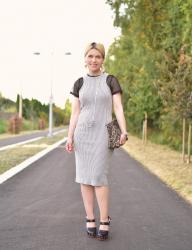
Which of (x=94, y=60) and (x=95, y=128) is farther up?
(x=94, y=60)

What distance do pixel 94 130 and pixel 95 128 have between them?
2 centimetres

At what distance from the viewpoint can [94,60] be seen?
193 inches

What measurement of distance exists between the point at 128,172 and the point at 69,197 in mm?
4316

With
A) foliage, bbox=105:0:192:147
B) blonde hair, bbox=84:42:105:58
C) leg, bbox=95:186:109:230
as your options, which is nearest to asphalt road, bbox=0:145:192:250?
leg, bbox=95:186:109:230

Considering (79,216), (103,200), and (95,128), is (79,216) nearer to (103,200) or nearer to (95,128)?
(103,200)

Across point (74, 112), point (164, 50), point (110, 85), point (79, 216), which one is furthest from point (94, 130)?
point (164, 50)

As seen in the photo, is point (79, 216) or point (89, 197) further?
point (79, 216)

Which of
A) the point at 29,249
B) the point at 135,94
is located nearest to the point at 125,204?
the point at 29,249

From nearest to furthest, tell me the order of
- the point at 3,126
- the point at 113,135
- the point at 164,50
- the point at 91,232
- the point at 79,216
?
the point at 113,135 < the point at 91,232 < the point at 79,216 < the point at 164,50 < the point at 3,126

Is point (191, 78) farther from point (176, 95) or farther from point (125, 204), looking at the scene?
point (125, 204)

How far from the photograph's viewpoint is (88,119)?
4891mm

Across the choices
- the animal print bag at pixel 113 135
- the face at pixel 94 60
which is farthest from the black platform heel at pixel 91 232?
the face at pixel 94 60

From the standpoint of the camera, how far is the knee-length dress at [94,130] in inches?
192

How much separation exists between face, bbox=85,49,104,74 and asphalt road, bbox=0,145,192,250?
1.77 m
